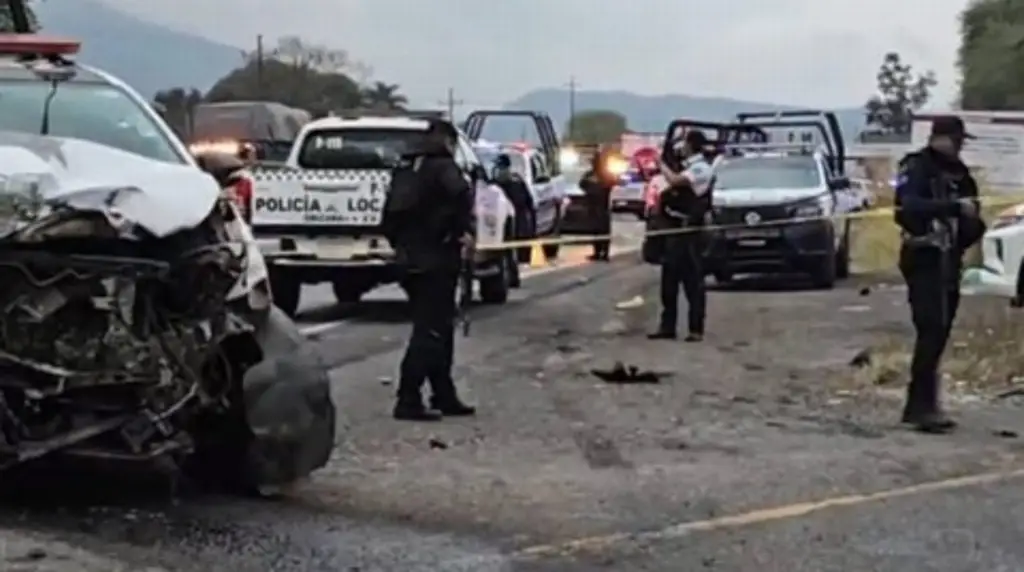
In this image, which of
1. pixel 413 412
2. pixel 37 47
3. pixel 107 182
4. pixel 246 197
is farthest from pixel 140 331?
pixel 246 197

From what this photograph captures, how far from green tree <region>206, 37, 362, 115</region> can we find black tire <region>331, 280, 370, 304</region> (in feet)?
215

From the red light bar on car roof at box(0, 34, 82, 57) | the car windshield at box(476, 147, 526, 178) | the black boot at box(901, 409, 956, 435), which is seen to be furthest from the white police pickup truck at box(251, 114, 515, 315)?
the red light bar on car roof at box(0, 34, 82, 57)

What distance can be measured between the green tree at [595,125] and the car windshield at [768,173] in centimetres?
9532

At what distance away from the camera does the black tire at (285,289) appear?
17.9m

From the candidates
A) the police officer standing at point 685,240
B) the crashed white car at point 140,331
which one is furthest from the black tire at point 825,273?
the crashed white car at point 140,331

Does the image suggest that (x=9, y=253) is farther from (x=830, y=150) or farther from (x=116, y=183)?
(x=830, y=150)

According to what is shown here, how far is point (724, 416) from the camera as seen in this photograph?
456 inches

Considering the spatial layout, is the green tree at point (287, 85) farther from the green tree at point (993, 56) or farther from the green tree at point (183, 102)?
the green tree at point (993, 56)

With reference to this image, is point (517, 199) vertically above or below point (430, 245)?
below

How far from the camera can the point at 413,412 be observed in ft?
36.8

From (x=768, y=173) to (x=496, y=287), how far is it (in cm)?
490

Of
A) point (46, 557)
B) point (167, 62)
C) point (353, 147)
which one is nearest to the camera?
point (46, 557)

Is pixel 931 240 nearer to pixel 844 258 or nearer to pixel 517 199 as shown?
pixel 517 199

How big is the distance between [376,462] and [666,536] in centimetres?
221
